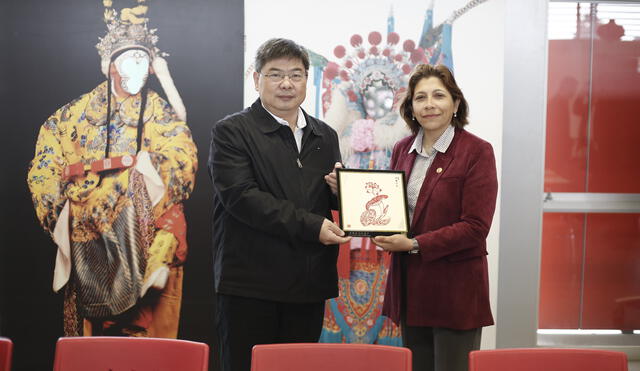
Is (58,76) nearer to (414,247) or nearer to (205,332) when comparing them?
(205,332)

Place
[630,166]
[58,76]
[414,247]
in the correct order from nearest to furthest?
[414,247], [58,76], [630,166]

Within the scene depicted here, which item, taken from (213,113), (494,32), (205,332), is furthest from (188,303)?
(494,32)

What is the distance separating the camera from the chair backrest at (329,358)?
1.75 meters

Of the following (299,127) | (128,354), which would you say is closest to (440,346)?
(299,127)

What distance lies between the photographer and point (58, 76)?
12.0ft

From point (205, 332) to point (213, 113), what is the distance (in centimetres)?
143

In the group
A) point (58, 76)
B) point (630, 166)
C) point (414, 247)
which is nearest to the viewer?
point (414, 247)

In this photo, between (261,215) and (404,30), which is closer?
(261,215)

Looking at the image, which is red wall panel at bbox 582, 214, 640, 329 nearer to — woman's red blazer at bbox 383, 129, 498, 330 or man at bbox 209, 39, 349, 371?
woman's red blazer at bbox 383, 129, 498, 330

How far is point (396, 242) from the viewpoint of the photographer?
246cm

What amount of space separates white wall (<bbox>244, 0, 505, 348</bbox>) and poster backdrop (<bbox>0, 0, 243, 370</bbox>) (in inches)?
7.5

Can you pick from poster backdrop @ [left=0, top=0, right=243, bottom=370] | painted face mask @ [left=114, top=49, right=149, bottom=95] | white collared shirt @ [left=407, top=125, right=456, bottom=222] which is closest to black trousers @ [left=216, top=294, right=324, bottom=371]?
white collared shirt @ [left=407, top=125, right=456, bottom=222]

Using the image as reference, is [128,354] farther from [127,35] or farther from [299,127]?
[127,35]

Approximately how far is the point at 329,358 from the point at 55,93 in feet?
9.07
